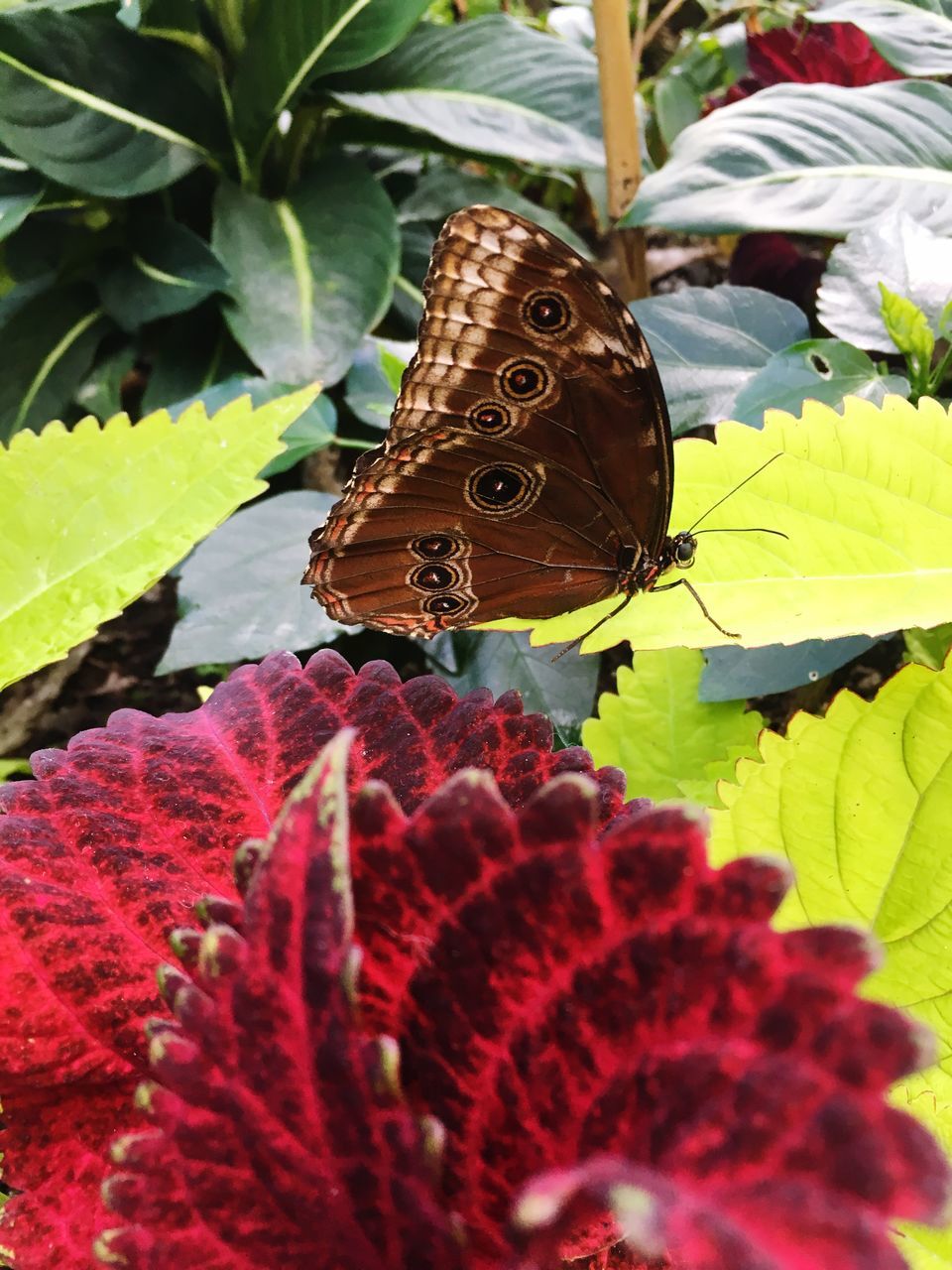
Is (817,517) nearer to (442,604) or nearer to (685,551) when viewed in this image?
(685,551)

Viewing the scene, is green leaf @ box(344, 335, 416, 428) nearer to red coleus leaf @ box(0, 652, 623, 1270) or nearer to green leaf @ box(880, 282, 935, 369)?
green leaf @ box(880, 282, 935, 369)

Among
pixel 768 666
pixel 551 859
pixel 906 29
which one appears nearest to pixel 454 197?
pixel 906 29

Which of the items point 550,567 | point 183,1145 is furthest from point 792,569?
point 183,1145

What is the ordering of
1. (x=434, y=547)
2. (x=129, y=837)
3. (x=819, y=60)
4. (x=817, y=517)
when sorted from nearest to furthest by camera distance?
1. (x=129, y=837)
2. (x=817, y=517)
3. (x=434, y=547)
4. (x=819, y=60)

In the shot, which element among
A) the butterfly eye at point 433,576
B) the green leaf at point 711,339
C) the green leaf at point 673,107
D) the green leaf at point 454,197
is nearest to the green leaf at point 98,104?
the green leaf at point 454,197

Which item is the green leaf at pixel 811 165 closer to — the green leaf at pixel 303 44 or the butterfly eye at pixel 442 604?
the butterfly eye at pixel 442 604

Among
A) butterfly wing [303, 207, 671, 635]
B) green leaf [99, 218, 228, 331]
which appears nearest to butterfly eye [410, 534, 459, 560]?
butterfly wing [303, 207, 671, 635]
